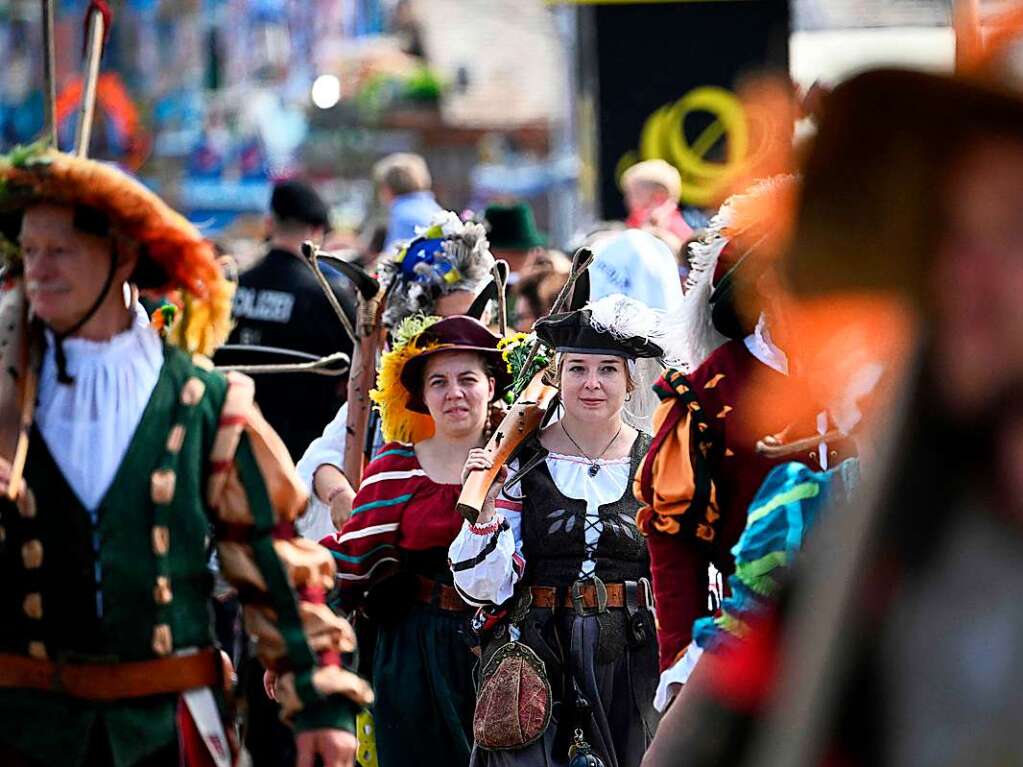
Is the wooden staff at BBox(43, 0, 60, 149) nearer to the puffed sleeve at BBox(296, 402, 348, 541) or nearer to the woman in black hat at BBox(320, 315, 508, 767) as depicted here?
the woman in black hat at BBox(320, 315, 508, 767)

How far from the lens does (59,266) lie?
438 cm

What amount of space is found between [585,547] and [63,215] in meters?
2.15

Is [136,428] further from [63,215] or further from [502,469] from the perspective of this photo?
[502,469]

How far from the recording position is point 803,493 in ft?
13.5

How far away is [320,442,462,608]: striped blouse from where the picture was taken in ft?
20.9

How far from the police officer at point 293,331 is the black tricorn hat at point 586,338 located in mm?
2659

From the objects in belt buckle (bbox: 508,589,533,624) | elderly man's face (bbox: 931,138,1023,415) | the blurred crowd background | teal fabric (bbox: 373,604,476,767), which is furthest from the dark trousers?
the blurred crowd background

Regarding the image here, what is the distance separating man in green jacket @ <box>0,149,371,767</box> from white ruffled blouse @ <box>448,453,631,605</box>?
4.50 feet

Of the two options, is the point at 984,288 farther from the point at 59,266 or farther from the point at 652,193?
the point at 652,193

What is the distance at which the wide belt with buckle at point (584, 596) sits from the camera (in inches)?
236

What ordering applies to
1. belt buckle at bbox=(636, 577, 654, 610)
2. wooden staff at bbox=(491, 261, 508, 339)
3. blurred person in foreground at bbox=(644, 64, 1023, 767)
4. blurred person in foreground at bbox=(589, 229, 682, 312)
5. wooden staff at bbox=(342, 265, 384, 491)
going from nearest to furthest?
blurred person in foreground at bbox=(644, 64, 1023, 767)
belt buckle at bbox=(636, 577, 654, 610)
wooden staff at bbox=(491, 261, 508, 339)
wooden staff at bbox=(342, 265, 384, 491)
blurred person in foreground at bbox=(589, 229, 682, 312)

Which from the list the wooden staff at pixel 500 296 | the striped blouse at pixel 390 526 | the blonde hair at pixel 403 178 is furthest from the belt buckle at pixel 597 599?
the blonde hair at pixel 403 178

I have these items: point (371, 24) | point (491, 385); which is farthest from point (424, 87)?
point (491, 385)

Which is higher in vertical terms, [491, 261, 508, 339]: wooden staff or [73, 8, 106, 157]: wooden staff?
[73, 8, 106, 157]: wooden staff
